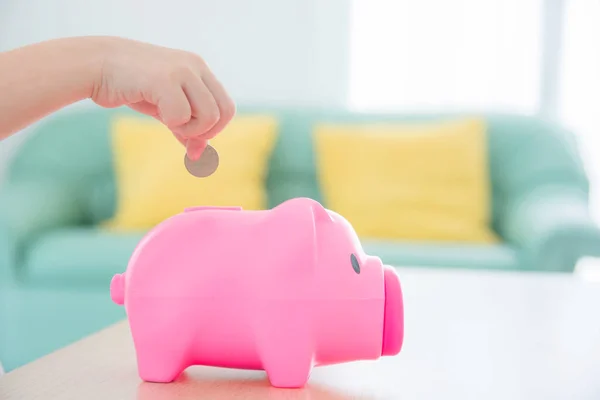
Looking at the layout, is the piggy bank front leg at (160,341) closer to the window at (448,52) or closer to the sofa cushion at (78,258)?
the sofa cushion at (78,258)

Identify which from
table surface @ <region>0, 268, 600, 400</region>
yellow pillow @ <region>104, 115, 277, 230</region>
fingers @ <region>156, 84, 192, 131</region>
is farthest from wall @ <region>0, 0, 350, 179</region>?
fingers @ <region>156, 84, 192, 131</region>

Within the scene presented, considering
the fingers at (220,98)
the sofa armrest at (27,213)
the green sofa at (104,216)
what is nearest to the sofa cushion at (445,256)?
the green sofa at (104,216)

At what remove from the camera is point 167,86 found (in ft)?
1.87

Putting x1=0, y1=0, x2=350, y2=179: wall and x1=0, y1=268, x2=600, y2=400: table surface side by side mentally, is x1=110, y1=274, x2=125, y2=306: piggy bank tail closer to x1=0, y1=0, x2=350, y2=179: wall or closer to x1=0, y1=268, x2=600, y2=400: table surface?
x1=0, y1=268, x2=600, y2=400: table surface

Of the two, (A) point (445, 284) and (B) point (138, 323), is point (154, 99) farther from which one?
(A) point (445, 284)

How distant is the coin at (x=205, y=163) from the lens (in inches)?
26.5

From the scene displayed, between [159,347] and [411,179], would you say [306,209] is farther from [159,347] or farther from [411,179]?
[411,179]

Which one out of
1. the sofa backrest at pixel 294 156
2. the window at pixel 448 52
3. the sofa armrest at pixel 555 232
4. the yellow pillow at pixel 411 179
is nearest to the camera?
the sofa armrest at pixel 555 232

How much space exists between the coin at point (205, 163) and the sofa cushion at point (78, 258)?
4.50 feet

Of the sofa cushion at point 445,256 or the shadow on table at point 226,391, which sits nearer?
the shadow on table at point 226,391

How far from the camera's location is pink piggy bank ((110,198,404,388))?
564 millimetres

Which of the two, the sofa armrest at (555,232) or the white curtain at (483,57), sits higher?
the white curtain at (483,57)

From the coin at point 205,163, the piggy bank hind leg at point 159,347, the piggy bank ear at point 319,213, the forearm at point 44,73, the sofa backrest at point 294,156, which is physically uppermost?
the forearm at point 44,73

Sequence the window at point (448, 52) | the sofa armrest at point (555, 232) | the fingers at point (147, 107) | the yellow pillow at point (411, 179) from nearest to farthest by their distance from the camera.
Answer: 1. the fingers at point (147, 107)
2. the sofa armrest at point (555, 232)
3. the yellow pillow at point (411, 179)
4. the window at point (448, 52)
